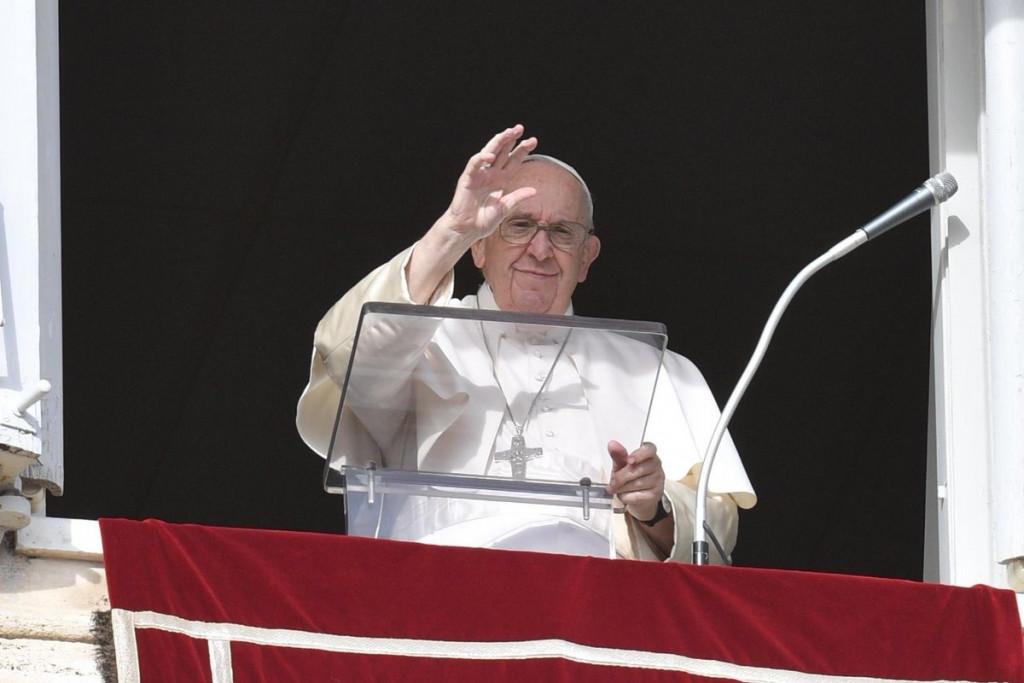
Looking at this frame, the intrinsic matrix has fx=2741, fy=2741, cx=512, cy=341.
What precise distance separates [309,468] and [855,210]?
A: 184 cm

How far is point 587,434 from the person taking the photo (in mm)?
5266

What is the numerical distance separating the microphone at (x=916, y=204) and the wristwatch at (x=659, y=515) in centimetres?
66

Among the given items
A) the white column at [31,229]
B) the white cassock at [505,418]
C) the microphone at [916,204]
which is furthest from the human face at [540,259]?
the white column at [31,229]

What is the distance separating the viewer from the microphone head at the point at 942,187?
5.30 m

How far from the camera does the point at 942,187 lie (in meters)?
5.31

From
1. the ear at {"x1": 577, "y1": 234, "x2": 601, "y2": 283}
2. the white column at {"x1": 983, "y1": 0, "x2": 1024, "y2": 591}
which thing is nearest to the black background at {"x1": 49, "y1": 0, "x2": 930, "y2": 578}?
the ear at {"x1": 577, "y1": 234, "x2": 601, "y2": 283}

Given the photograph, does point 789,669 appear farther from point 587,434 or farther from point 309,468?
point 309,468

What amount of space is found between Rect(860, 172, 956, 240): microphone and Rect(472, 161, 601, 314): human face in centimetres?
103

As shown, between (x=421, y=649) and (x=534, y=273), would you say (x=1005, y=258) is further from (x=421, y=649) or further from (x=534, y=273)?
(x=421, y=649)

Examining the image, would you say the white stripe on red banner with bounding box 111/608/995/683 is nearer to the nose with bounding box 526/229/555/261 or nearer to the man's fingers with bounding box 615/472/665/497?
the man's fingers with bounding box 615/472/665/497

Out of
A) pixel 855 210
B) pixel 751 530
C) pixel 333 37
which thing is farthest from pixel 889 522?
pixel 333 37

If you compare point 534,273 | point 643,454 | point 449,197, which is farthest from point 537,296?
point 449,197

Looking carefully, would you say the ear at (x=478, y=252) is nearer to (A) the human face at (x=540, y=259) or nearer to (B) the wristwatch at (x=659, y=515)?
(A) the human face at (x=540, y=259)

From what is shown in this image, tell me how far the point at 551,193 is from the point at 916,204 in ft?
3.79
